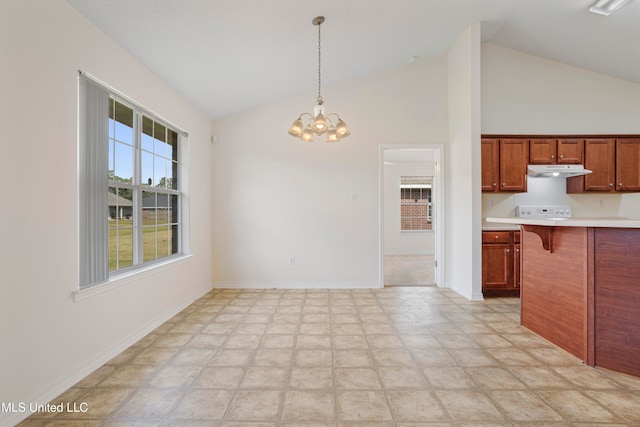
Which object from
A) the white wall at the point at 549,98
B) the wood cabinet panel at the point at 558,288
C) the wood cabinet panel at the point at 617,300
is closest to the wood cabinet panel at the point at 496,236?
the white wall at the point at 549,98

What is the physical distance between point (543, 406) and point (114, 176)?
3.57 m

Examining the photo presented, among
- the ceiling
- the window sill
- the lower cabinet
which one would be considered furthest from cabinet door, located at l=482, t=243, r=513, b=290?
the window sill

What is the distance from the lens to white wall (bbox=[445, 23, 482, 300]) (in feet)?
12.4

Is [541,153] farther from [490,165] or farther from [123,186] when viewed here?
[123,186]

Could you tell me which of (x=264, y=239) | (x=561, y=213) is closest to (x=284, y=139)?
(x=264, y=239)

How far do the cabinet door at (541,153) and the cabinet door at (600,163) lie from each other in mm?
502

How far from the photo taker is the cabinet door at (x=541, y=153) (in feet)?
13.7

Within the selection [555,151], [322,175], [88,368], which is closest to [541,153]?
[555,151]

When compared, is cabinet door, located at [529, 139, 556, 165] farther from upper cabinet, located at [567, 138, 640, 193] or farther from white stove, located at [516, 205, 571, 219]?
white stove, located at [516, 205, 571, 219]

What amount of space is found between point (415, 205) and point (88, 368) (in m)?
7.64

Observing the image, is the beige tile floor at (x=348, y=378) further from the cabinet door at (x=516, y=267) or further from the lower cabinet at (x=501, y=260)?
the cabinet door at (x=516, y=267)

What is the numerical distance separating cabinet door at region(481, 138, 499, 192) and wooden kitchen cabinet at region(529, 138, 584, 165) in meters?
0.53

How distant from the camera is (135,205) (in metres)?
2.87

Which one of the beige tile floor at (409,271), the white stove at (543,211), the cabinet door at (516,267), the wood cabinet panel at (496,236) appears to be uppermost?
the white stove at (543,211)
